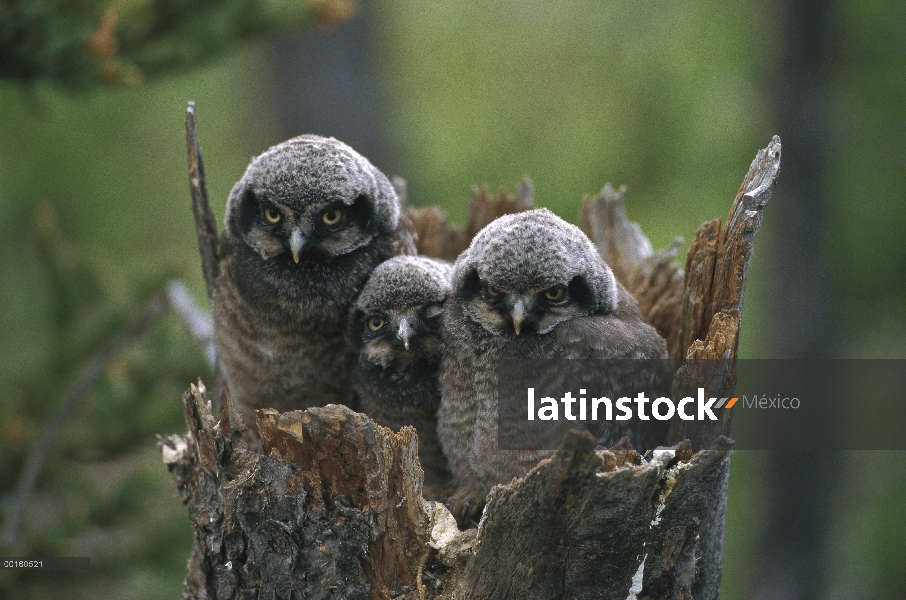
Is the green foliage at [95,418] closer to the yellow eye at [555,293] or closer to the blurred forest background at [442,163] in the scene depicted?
the blurred forest background at [442,163]

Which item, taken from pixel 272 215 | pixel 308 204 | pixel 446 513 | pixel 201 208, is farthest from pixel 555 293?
pixel 201 208

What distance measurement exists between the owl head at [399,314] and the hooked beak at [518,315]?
46 cm

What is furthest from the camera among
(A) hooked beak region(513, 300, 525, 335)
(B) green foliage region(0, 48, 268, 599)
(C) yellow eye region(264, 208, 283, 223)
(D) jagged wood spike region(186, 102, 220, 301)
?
(B) green foliage region(0, 48, 268, 599)

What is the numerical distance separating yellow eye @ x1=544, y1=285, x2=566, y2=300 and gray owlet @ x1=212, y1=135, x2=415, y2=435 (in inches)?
34.2

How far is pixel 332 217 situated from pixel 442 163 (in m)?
5.92

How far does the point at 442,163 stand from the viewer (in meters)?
9.24

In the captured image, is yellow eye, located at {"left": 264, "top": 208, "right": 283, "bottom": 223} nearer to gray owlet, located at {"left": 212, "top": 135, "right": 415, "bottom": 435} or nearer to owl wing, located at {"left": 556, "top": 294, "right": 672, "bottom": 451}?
gray owlet, located at {"left": 212, "top": 135, "right": 415, "bottom": 435}

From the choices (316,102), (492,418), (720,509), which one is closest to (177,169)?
(316,102)

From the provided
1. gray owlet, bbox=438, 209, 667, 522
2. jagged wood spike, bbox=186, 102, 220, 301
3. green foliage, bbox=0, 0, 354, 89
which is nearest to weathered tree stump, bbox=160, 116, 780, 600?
gray owlet, bbox=438, 209, 667, 522

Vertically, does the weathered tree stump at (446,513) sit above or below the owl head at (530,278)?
below

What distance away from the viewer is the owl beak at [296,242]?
3.32m

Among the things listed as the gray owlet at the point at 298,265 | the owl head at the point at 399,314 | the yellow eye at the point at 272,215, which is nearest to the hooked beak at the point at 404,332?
the owl head at the point at 399,314

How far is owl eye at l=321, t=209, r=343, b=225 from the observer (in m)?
3.42

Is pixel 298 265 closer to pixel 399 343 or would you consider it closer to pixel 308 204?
pixel 308 204
